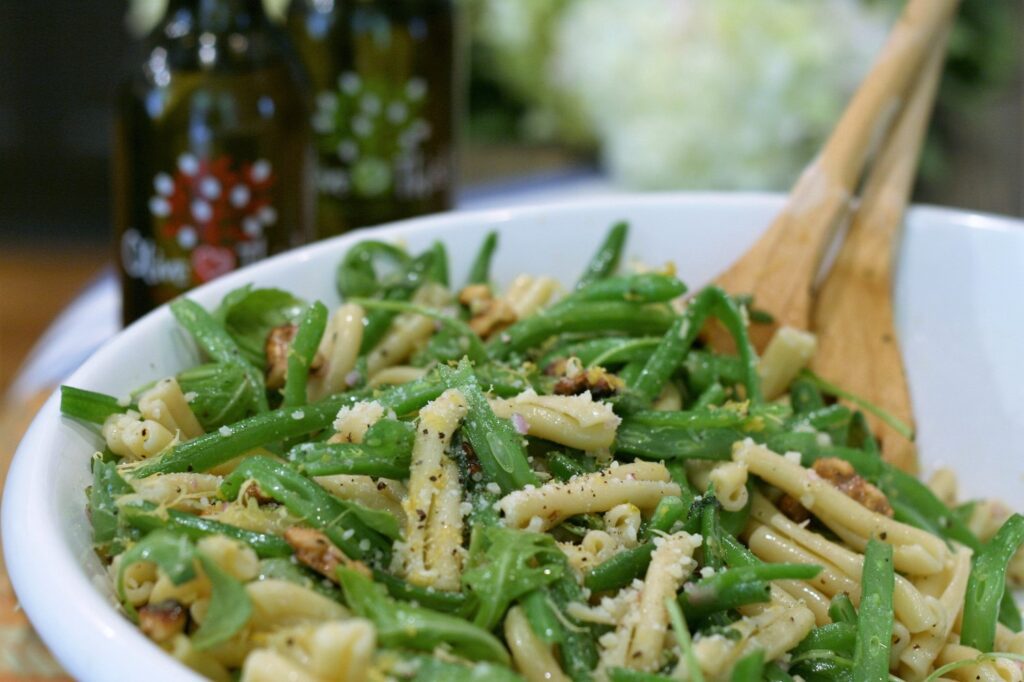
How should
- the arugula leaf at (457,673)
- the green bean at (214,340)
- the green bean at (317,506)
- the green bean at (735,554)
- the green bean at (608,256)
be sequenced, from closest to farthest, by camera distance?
the arugula leaf at (457,673) < the green bean at (317,506) < the green bean at (735,554) < the green bean at (214,340) < the green bean at (608,256)

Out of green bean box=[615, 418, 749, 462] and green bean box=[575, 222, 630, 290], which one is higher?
green bean box=[575, 222, 630, 290]

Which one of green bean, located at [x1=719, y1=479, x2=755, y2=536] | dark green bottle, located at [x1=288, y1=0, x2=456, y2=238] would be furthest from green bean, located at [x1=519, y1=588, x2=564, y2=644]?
dark green bottle, located at [x1=288, y1=0, x2=456, y2=238]

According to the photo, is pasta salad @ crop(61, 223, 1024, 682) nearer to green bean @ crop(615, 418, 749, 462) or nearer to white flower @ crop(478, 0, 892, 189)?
green bean @ crop(615, 418, 749, 462)

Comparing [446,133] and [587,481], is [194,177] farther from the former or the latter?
[587,481]

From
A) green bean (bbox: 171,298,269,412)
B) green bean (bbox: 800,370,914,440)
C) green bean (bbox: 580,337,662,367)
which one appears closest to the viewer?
green bean (bbox: 171,298,269,412)

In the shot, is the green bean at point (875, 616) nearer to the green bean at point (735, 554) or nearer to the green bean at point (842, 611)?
the green bean at point (842, 611)


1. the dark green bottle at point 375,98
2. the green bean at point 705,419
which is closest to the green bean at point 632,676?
the green bean at point 705,419
